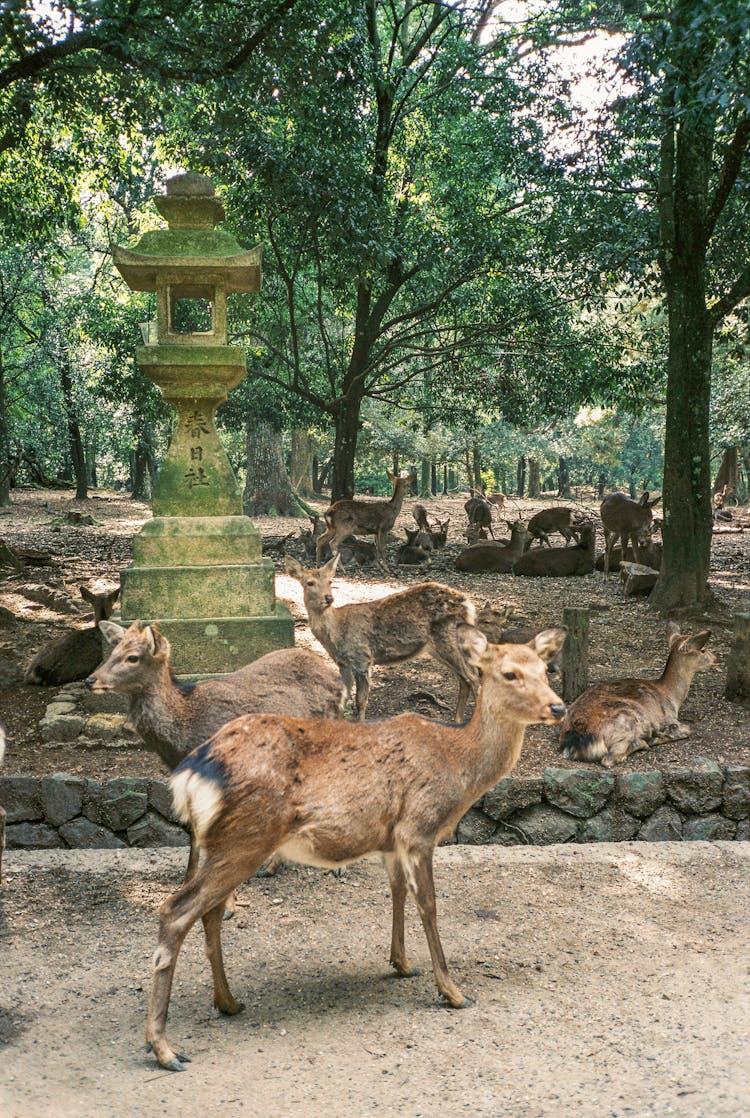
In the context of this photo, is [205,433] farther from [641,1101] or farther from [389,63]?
[389,63]

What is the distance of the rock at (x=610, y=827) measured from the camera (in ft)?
19.3

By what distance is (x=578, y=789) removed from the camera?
5832mm

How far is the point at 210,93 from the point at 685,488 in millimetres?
6558

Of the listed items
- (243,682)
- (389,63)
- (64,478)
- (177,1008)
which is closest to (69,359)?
(64,478)

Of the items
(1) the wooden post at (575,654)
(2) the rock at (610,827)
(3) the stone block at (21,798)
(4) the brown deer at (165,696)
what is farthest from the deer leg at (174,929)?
(1) the wooden post at (575,654)

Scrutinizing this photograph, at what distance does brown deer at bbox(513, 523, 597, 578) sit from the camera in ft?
46.2

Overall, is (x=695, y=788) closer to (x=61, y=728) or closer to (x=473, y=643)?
(x=473, y=643)

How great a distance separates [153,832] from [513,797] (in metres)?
2.09

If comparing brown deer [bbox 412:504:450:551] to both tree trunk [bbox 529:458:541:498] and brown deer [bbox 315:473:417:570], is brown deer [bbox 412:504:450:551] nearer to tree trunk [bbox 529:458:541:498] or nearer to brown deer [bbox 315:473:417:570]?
brown deer [bbox 315:473:417:570]

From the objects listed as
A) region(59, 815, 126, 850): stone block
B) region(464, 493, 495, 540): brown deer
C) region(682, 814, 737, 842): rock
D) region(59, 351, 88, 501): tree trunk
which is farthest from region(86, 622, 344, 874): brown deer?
region(59, 351, 88, 501): tree trunk

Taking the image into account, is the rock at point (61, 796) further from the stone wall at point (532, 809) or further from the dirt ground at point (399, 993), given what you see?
the dirt ground at point (399, 993)

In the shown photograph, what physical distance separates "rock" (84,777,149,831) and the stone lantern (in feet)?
5.64

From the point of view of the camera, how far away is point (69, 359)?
87.5 feet

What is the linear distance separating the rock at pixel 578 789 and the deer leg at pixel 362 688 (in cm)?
172
